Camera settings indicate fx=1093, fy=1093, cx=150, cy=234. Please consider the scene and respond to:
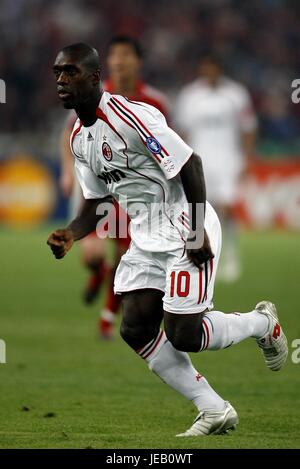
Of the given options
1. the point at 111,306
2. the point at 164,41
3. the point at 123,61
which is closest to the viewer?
the point at 123,61

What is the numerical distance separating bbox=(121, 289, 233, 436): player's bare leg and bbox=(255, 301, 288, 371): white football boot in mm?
448

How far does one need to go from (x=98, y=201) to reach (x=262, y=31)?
2034cm

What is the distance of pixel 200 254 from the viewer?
5559 millimetres

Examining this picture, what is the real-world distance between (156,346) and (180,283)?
47cm

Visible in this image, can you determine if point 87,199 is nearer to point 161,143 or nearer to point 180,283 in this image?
point 161,143

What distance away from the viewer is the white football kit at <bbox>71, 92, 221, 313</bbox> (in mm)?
5574

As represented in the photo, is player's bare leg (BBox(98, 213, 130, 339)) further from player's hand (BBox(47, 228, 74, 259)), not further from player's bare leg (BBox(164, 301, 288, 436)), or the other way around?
player's hand (BBox(47, 228, 74, 259))

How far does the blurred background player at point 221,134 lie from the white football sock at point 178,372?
9293 millimetres

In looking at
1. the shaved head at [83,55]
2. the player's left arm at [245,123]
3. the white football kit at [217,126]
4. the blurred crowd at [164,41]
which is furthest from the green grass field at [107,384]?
the blurred crowd at [164,41]

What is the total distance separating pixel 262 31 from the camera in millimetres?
25797

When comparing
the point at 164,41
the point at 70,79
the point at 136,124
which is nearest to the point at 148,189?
the point at 136,124

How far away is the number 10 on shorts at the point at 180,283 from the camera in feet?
18.3

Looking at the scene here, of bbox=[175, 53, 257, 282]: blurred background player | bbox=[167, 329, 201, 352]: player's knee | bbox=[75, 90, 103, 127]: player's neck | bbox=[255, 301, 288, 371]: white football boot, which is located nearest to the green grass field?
bbox=[255, 301, 288, 371]: white football boot

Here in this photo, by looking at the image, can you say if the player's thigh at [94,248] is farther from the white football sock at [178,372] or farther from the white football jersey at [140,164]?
the white football sock at [178,372]
